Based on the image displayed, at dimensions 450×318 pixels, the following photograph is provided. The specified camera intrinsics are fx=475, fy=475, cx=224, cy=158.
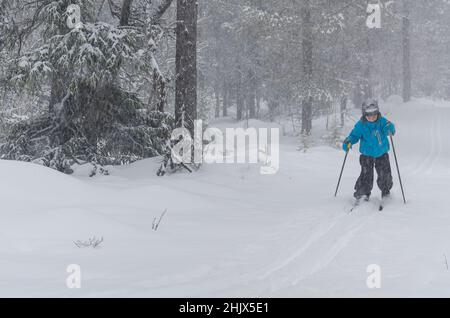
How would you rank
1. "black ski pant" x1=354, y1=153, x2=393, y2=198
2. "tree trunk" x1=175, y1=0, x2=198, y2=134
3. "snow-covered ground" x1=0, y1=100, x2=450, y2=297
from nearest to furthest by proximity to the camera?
"snow-covered ground" x1=0, y1=100, x2=450, y2=297, "black ski pant" x1=354, y1=153, x2=393, y2=198, "tree trunk" x1=175, y1=0, x2=198, y2=134

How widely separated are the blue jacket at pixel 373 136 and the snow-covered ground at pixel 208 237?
0.95m

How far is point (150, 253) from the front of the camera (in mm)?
5488

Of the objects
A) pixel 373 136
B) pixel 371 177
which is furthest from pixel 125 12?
pixel 371 177

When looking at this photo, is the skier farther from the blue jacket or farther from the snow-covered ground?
the snow-covered ground

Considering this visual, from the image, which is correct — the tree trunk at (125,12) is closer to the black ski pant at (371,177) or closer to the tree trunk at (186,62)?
the tree trunk at (186,62)

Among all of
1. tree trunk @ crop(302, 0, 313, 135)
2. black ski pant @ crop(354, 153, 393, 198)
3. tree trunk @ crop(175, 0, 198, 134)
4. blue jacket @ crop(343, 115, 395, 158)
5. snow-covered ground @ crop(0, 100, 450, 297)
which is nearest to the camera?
snow-covered ground @ crop(0, 100, 450, 297)

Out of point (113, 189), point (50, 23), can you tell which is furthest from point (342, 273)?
point (50, 23)

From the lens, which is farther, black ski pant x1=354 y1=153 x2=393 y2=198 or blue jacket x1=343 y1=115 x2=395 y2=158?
blue jacket x1=343 y1=115 x2=395 y2=158

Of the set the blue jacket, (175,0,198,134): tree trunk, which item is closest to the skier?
the blue jacket

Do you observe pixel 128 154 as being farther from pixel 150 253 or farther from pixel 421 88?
pixel 421 88

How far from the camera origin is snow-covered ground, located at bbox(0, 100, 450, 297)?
14.7 ft

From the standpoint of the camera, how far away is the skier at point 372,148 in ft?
29.4

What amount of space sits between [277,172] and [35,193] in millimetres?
6199

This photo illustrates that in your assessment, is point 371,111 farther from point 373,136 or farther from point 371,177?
point 371,177
